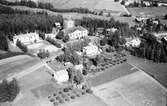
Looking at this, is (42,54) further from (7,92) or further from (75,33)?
(7,92)

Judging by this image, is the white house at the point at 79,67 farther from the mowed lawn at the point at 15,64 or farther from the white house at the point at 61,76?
the mowed lawn at the point at 15,64

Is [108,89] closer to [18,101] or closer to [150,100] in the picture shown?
[150,100]

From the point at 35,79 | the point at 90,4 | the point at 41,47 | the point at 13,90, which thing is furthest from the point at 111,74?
the point at 90,4

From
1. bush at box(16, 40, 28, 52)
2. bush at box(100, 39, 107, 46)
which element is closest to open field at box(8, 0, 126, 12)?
bush at box(100, 39, 107, 46)

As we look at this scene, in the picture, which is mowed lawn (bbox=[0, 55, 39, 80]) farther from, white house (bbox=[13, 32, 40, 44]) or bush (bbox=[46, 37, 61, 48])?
white house (bbox=[13, 32, 40, 44])

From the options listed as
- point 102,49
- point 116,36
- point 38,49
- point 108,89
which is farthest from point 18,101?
point 116,36

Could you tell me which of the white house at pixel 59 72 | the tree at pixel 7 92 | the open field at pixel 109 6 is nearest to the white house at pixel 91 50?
the white house at pixel 59 72
